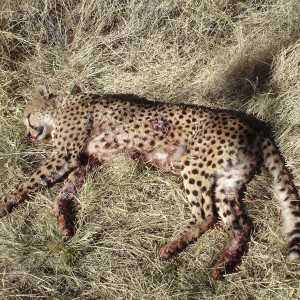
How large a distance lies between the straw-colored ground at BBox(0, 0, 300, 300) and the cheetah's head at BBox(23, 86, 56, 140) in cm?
13

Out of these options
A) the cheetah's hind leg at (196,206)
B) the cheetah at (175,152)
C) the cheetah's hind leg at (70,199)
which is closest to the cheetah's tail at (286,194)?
the cheetah at (175,152)

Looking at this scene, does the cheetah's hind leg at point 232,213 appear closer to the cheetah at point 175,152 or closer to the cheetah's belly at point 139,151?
the cheetah at point 175,152

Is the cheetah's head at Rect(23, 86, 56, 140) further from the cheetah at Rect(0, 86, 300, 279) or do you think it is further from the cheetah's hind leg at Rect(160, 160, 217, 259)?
the cheetah's hind leg at Rect(160, 160, 217, 259)

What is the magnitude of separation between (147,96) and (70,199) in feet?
4.81

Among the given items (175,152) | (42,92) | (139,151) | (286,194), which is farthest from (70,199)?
(286,194)

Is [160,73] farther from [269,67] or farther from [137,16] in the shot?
[269,67]

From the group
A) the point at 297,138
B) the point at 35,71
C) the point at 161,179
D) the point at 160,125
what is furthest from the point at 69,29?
the point at 297,138

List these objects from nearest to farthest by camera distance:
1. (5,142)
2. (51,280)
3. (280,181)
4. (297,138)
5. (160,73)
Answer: (51,280) → (280,181) → (297,138) → (5,142) → (160,73)

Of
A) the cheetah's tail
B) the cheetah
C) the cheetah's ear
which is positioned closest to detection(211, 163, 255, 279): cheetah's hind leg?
the cheetah

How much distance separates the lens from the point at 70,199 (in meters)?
4.15

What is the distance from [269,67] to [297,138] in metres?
1.00

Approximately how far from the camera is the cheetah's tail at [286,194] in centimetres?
355

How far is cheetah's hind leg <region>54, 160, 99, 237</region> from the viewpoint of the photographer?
3883 mm

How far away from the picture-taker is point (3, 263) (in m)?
3.62
